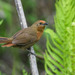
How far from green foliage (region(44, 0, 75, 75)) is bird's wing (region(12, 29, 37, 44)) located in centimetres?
231

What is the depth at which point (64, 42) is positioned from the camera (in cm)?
106

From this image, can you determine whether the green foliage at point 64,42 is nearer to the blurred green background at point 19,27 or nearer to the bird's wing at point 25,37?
the bird's wing at point 25,37

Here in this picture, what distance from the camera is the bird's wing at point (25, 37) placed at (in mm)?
3421

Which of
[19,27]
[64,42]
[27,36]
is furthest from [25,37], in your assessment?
[64,42]

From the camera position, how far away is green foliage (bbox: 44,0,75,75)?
3.35 ft

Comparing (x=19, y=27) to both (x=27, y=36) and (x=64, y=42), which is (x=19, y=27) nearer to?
(x=27, y=36)

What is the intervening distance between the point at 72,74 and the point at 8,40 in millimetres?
2279

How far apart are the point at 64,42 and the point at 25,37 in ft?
8.16

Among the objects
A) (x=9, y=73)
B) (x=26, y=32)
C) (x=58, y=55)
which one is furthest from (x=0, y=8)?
(x=58, y=55)

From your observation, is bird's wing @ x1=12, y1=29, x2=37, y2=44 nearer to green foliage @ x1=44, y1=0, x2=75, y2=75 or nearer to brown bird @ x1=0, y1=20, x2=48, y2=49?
brown bird @ x1=0, y1=20, x2=48, y2=49

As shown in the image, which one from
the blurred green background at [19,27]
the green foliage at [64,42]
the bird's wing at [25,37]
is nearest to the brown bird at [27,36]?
the bird's wing at [25,37]

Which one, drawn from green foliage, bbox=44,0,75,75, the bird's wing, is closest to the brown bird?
the bird's wing

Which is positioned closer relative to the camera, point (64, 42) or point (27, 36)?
point (64, 42)

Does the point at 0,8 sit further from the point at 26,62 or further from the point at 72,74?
the point at 72,74
